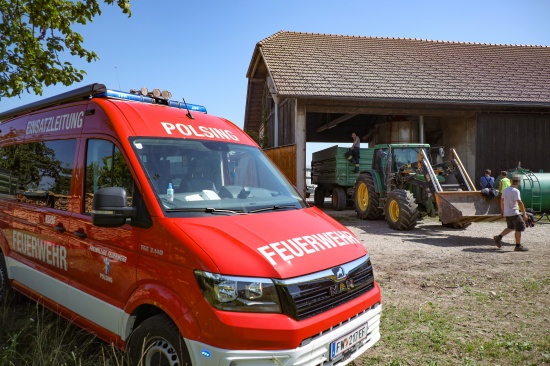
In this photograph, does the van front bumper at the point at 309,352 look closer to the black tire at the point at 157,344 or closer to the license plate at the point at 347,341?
the license plate at the point at 347,341

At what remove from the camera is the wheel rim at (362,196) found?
12.4 metres

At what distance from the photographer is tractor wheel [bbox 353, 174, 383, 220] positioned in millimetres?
11830

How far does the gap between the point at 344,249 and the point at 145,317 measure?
4.68 ft

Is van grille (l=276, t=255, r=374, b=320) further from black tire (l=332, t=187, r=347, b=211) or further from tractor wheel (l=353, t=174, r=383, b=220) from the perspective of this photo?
black tire (l=332, t=187, r=347, b=211)

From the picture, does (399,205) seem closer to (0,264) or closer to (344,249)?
(344,249)

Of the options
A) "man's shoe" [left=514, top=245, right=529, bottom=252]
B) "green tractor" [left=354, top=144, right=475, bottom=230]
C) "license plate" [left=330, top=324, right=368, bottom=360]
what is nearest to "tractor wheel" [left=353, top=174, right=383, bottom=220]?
"green tractor" [left=354, top=144, right=475, bottom=230]

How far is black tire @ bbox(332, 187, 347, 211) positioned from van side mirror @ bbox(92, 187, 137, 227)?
13.1m

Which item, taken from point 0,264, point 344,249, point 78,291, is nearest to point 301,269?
point 344,249

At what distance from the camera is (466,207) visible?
917 cm

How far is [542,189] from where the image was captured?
13.0m

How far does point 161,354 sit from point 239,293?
67 cm

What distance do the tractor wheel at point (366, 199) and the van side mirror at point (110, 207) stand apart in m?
10.1

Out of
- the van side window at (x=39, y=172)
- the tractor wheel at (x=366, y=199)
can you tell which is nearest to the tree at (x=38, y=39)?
the van side window at (x=39, y=172)

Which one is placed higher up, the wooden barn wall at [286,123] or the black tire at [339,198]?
the wooden barn wall at [286,123]
